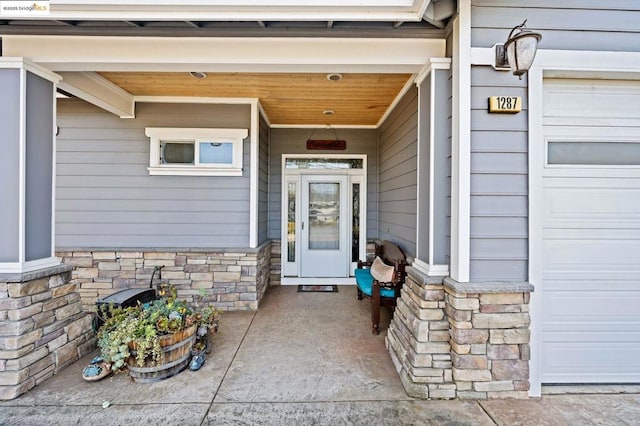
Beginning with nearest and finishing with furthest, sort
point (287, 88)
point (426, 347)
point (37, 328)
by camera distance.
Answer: point (426, 347) → point (37, 328) → point (287, 88)

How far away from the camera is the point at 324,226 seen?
5.36m

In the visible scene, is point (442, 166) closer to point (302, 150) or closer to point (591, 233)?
point (591, 233)

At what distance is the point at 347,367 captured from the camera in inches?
101

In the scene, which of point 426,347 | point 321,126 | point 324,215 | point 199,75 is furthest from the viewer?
point 324,215

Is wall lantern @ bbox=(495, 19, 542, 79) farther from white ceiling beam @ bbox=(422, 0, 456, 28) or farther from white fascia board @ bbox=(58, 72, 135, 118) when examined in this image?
white fascia board @ bbox=(58, 72, 135, 118)

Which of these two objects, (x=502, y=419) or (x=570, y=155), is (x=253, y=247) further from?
(x=570, y=155)

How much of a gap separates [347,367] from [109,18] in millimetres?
3134

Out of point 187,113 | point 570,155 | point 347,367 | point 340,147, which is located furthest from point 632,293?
point 187,113

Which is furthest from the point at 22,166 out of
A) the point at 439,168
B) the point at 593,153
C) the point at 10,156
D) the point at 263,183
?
the point at 593,153

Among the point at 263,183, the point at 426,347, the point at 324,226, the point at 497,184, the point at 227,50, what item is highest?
the point at 227,50

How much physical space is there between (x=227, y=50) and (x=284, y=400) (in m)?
2.57

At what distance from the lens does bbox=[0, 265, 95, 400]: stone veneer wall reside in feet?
7.16

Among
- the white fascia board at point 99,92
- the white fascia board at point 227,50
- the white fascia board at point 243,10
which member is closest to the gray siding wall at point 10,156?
the white fascia board at point 227,50

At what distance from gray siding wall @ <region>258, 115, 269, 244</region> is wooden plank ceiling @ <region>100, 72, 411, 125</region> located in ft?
1.33
